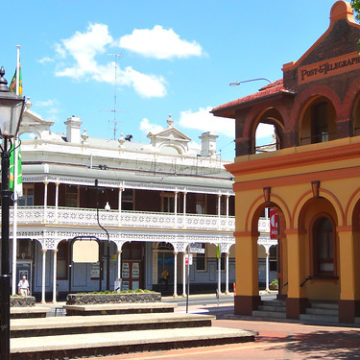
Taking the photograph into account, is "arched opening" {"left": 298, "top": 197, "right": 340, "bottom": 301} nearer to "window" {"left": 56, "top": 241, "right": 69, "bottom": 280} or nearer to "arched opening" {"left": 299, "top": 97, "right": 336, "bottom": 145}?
"arched opening" {"left": 299, "top": 97, "right": 336, "bottom": 145}

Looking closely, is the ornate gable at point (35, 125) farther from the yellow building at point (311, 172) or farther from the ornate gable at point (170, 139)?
the yellow building at point (311, 172)

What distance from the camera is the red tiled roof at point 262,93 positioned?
23234 mm

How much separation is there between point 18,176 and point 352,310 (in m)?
16.1

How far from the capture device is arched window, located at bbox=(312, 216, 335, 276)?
23422 mm

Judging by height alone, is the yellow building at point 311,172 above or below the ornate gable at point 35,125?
below

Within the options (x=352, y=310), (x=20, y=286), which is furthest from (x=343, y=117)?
(x=20, y=286)

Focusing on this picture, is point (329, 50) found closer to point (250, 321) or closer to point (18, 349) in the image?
point (250, 321)

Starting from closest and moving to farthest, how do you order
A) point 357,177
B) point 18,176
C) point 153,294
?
point 153,294, point 357,177, point 18,176

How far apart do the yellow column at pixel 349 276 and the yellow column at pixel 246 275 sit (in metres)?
3.96

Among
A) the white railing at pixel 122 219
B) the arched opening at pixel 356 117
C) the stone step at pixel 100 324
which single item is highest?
the arched opening at pixel 356 117

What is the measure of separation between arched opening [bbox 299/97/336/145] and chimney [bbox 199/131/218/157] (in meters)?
26.0

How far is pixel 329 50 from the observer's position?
71.9 ft

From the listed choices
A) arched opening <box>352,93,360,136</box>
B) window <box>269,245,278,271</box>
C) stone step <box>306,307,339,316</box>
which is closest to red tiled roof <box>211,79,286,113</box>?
arched opening <box>352,93,360,136</box>

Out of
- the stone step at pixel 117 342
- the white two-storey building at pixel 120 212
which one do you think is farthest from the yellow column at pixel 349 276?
the white two-storey building at pixel 120 212
